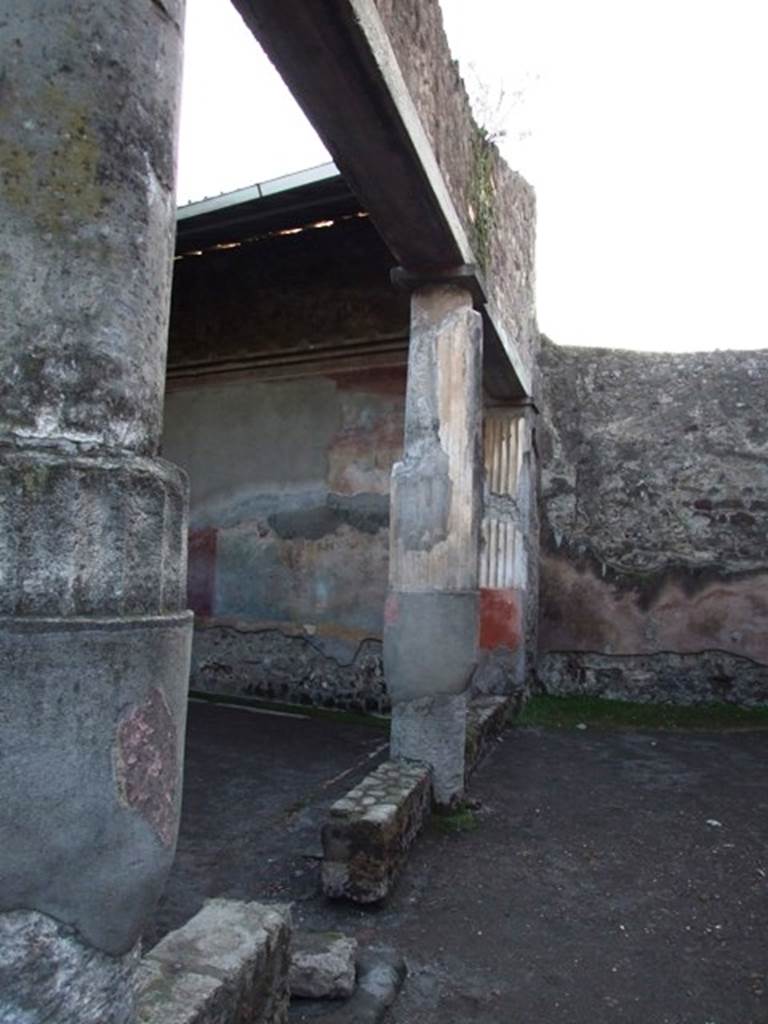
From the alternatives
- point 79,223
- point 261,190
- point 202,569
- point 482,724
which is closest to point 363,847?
point 482,724

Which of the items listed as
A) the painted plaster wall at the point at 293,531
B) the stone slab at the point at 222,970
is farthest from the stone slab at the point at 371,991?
the painted plaster wall at the point at 293,531

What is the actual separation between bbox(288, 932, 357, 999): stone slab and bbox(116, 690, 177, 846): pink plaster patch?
1.19 meters

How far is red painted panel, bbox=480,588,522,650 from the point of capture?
5.96 metres

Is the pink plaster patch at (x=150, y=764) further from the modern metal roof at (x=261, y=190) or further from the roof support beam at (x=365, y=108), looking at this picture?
the modern metal roof at (x=261, y=190)

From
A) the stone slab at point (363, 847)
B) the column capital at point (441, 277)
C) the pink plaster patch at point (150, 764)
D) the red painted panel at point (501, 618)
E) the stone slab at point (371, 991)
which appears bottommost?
the stone slab at point (371, 991)

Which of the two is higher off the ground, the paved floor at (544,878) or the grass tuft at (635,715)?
the grass tuft at (635,715)

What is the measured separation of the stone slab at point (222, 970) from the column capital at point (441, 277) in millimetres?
2844

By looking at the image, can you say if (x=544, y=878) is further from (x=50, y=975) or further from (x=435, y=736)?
(x=50, y=975)

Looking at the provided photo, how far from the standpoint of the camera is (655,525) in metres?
6.95

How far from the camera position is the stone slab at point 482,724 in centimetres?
438

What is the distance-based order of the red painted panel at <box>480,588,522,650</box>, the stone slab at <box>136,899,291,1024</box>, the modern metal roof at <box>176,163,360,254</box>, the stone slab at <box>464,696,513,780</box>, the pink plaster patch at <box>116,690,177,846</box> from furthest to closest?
the red painted panel at <box>480,588,522,650</box> < the modern metal roof at <box>176,163,360,254</box> < the stone slab at <box>464,696,513,780</box> < the stone slab at <box>136,899,291,1024</box> < the pink plaster patch at <box>116,690,177,846</box>

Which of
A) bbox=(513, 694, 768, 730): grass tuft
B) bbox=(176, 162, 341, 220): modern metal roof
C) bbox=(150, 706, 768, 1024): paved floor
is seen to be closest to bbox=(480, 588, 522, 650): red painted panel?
bbox=(513, 694, 768, 730): grass tuft

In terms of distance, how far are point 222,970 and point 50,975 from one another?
2.03 ft

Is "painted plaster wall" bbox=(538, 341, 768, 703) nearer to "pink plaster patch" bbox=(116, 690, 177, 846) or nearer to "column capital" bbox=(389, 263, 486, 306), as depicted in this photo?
"column capital" bbox=(389, 263, 486, 306)
